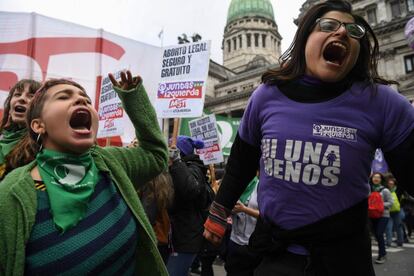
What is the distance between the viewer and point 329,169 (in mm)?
1490

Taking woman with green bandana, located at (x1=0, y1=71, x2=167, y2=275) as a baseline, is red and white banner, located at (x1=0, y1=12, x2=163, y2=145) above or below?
above

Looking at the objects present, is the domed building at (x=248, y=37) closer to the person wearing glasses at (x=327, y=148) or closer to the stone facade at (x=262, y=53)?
the stone facade at (x=262, y=53)

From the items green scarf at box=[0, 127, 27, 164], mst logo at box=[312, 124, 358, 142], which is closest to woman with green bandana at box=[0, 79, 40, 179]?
green scarf at box=[0, 127, 27, 164]

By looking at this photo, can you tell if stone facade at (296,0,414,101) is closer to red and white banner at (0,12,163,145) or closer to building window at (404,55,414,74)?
building window at (404,55,414,74)

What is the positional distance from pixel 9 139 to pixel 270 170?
1.82 m

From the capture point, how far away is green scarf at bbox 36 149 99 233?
135cm

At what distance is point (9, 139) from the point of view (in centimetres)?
Answer: 236

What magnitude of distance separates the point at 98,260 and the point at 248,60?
6477 centimetres

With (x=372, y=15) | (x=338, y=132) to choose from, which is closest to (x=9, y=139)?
(x=338, y=132)

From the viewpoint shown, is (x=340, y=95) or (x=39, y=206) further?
(x=340, y=95)

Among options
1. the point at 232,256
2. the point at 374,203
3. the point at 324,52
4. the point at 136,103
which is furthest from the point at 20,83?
the point at 374,203

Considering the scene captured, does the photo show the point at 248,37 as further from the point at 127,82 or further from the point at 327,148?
the point at 327,148

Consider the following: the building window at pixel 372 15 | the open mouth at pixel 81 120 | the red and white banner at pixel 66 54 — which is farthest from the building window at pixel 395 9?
the open mouth at pixel 81 120

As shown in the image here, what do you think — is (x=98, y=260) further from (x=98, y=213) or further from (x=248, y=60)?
(x=248, y=60)
